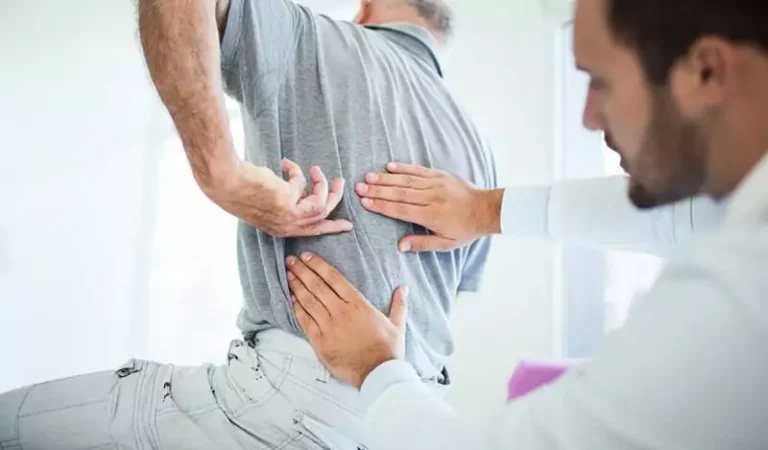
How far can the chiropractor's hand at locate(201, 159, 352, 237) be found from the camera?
90cm

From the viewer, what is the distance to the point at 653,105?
601 mm

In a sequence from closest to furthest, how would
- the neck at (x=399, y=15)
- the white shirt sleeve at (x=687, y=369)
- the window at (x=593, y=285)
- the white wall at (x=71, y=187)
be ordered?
the white shirt sleeve at (x=687, y=369) < the neck at (x=399, y=15) < the window at (x=593, y=285) < the white wall at (x=71, y=187)

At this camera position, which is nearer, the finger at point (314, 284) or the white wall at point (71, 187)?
the finger at point (314, 284)

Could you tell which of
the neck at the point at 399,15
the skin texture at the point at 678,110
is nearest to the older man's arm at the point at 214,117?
the neck at the point at 399,15

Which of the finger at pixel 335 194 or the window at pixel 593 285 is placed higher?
the finger at pixel 335 194

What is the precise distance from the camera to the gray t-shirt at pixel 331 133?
Result: 96 cm

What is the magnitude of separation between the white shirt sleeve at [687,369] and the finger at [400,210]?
527 mm

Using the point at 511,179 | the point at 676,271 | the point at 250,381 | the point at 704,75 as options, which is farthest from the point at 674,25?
the point at 511,179

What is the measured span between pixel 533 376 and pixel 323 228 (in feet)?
1.74

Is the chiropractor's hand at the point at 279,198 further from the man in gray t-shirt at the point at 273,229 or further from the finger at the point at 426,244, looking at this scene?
the finger at the point at 426,244

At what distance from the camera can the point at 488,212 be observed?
1151mm

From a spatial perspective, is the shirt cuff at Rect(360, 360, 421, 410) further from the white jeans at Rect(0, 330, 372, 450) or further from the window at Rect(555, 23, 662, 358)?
the window at Rect(555, 23, 662, 358)

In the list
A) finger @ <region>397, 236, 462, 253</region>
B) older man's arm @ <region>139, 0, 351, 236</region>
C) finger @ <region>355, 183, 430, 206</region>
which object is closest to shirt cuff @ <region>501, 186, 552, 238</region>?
finger @ <region>397, 236, 462, 253</region>

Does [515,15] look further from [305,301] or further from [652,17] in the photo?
[652,17]
